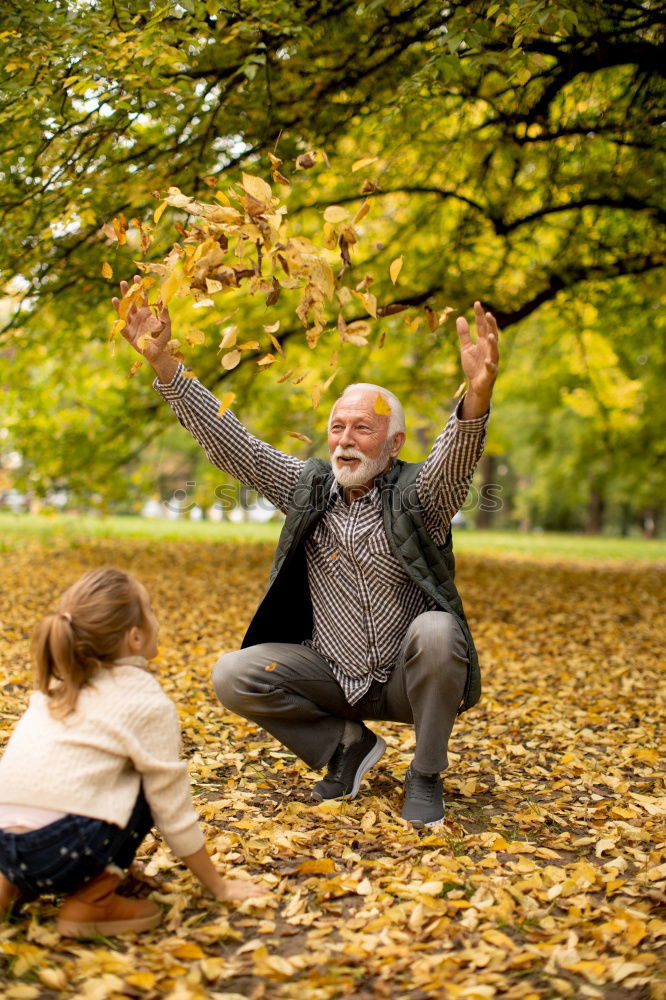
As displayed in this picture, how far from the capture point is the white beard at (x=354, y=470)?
136 inches

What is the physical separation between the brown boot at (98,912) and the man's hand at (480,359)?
1864 mm

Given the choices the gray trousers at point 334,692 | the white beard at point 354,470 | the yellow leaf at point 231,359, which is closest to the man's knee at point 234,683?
the gray trousers at point 334,692

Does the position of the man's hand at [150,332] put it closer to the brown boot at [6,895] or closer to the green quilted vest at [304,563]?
the green quilted vest at [304,563]

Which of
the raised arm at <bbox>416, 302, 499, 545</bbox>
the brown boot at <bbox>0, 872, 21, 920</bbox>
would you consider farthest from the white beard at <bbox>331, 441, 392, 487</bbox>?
the brown boot at <bbox>0, 872, 21, 920</bbox>

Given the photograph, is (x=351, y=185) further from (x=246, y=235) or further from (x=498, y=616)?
(x=246, y=235)

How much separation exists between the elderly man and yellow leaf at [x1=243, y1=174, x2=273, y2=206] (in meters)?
0.65

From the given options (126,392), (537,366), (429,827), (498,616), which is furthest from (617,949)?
(537,366)

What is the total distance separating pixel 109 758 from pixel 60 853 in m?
0.26

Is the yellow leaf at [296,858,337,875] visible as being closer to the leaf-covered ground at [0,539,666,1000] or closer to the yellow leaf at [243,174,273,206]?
the leaf-covered ground at [0,539,666,1000]

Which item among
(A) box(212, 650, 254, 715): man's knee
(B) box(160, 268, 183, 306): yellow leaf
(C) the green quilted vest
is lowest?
(A) box(212, 650, 254, 715): man's knee

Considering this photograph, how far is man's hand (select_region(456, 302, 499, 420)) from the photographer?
119 inches

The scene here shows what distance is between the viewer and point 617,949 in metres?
2.50

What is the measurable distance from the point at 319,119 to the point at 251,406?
15.9 feet

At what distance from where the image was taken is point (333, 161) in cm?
828
